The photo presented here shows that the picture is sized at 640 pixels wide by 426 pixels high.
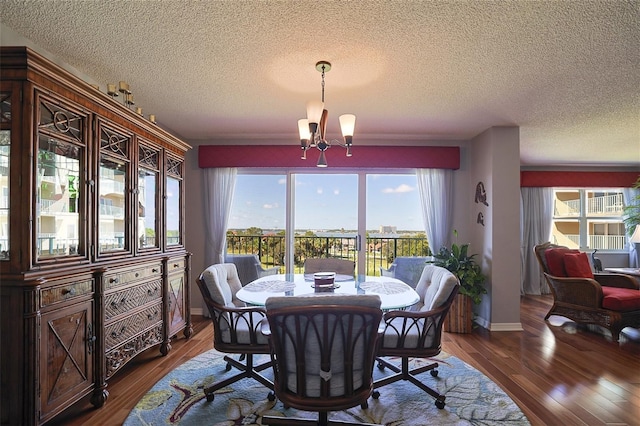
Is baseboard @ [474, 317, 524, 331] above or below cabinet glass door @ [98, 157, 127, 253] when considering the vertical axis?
below

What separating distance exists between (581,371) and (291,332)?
110 inches

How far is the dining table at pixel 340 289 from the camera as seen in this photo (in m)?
2.29

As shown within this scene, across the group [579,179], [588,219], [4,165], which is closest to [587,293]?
[579,179]

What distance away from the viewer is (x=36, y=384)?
1.83 m

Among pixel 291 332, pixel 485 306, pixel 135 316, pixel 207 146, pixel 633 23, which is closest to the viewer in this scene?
pixel 291 332

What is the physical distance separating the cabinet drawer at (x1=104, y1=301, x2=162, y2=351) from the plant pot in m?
3.16

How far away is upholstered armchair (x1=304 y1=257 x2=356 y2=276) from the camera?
346 centimetres

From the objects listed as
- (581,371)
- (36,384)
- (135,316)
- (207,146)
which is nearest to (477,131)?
(581,371)

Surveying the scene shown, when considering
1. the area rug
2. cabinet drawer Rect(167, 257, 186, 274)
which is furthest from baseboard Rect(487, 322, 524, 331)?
cabinet drawer Rect(167, 257, 186, 274)

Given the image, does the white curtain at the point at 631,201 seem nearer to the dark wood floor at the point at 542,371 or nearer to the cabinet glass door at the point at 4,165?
the dark wood floor at the point at 542,371

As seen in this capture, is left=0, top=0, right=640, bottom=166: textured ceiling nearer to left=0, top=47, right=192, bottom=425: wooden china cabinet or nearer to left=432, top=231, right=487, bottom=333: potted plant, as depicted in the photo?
left=0, top=47, right=192, bottom=425: wooden china cabinet

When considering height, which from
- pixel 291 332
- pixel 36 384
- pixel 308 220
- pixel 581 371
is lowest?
pixel 581 371

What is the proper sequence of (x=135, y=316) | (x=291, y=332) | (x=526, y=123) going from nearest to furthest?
(x=291, y=332)
(x=135, y=316)
(x=526, y=123)

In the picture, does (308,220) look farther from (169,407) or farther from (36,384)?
(36,384)
